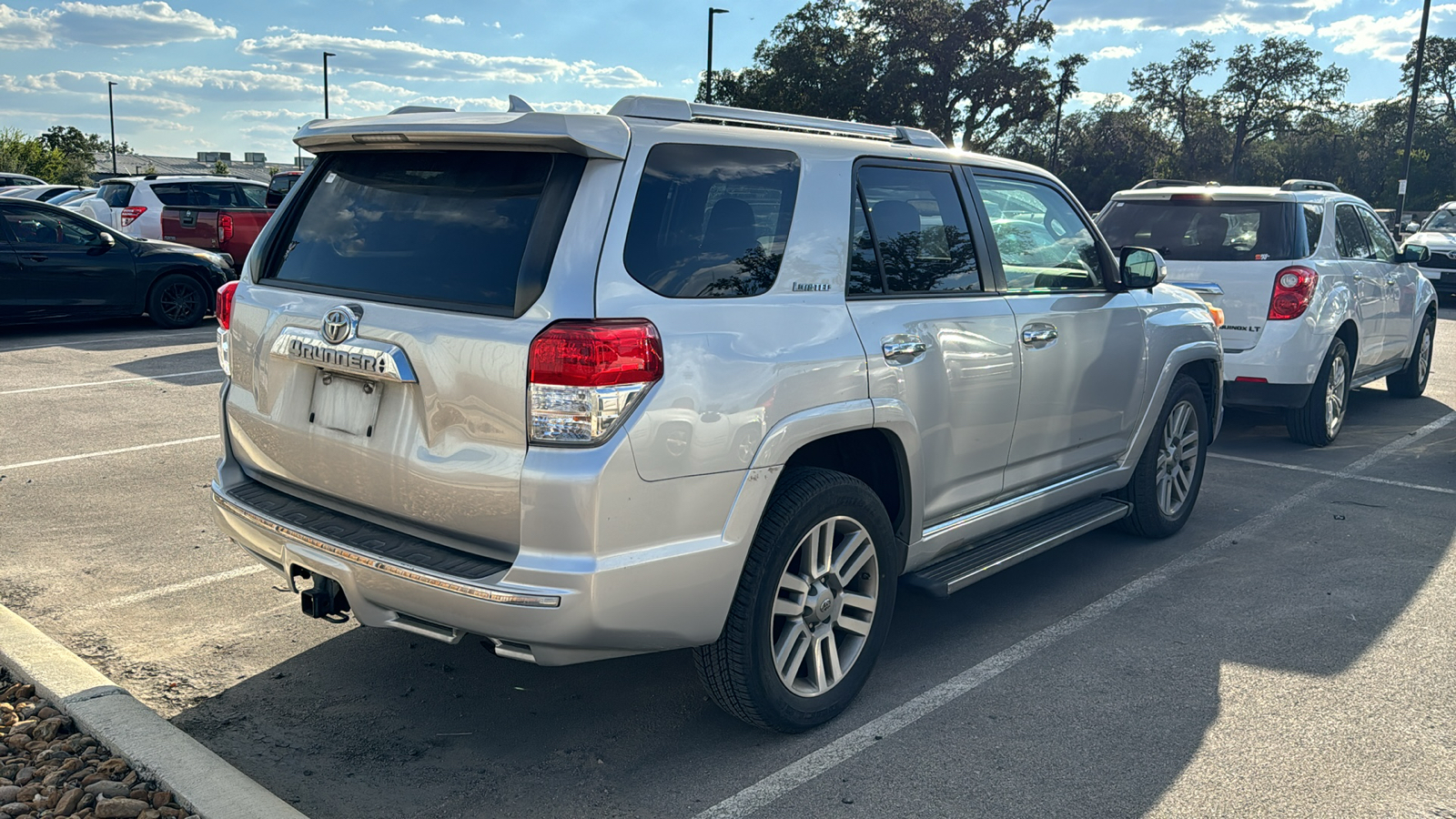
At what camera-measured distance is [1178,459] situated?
6.04 m

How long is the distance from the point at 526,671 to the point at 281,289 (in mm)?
1609

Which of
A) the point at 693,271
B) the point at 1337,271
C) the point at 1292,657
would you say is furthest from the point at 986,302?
the point at 1337,271

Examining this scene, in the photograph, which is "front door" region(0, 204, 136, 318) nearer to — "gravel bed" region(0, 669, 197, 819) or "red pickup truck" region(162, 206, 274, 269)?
"red pickup truck" region(162, 206, 274, 269)

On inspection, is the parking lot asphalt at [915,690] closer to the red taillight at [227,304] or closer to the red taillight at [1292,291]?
the red taillight at [227,304]

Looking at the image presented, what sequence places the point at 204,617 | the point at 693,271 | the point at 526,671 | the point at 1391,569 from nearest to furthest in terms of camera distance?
the point at 693,271 < the point at 526,671 < the point at 204,617 < the point at 1391,569

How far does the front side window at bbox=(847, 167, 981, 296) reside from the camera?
3.96 meters

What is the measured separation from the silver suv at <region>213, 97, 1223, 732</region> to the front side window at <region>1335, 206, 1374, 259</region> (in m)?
5.21

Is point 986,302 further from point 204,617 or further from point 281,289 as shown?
point 204,617

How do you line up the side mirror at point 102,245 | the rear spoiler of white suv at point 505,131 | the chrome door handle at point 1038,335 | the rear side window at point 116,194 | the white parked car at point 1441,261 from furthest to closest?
1. the white parked car at point 1441,261
2. the rear side window at point 116,194
3. the side mirror at point 102,245
4. the chrome door handle at point 1038,335
5. the rear spoiler of white suv at point 505,131

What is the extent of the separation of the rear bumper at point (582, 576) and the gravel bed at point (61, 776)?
0.73 meters

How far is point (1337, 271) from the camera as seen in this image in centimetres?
821

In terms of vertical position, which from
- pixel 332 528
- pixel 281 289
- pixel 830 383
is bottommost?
pixel 332 528

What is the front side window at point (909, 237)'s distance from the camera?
3961 mm

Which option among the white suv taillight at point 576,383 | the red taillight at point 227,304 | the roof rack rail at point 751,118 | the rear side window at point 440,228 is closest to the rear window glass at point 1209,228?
the roof rack rail at point 751,118
